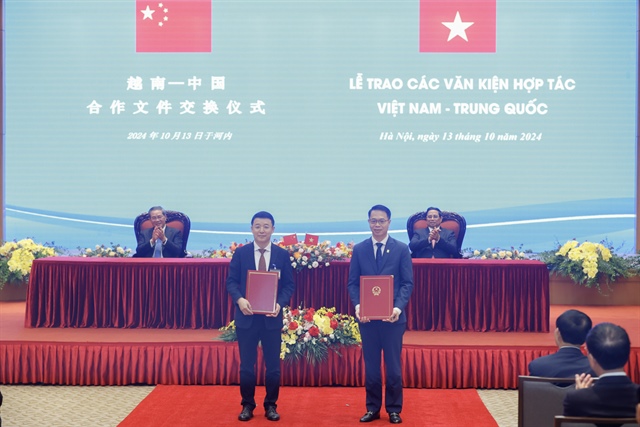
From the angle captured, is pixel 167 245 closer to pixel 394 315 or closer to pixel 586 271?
pixel 394 315

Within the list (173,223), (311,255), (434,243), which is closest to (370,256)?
(311,255)

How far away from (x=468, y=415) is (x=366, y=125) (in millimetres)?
4117

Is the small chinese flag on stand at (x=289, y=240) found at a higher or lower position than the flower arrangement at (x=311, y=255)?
higher

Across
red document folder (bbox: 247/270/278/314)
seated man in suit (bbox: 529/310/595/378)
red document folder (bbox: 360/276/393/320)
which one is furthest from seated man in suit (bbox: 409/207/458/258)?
seated man in suit (bbox: 529/310/595/378)

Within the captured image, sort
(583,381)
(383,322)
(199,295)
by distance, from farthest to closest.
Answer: (199,295)
(383,322)
(583,381)

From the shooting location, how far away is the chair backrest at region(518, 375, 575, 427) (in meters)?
3.22

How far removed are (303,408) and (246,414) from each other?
443mm

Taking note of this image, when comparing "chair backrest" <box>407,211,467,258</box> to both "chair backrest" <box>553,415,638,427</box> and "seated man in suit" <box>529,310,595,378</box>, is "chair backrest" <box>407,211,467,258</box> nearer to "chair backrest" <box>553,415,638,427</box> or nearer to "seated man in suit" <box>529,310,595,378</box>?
"seated man in suit" <box>529,310,595,378</box>

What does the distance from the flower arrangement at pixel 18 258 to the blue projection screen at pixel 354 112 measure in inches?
41.3

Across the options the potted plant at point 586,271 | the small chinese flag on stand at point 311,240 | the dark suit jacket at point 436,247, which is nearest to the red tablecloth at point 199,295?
the small chinese flag on stand at point 311,240

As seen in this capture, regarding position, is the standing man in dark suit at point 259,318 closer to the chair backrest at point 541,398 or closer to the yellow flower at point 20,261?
the chair backrest at point 541,398

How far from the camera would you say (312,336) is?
18.6 ft

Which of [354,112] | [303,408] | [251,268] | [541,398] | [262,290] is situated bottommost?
[303,408]

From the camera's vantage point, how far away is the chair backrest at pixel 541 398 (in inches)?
127
